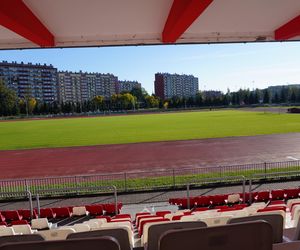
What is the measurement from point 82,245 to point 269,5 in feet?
16.5

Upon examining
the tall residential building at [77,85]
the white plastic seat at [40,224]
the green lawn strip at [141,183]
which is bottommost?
the green lawn strip at [141,183]

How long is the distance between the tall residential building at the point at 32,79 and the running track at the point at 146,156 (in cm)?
13395

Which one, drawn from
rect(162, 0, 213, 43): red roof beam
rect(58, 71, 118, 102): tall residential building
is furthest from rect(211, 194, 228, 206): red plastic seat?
rect(58, 71, 118, 102): tall residential building

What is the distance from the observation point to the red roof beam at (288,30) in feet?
→ 20.7

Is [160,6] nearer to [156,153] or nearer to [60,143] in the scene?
[156,153]

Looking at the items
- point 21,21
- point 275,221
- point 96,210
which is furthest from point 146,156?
point 275,221

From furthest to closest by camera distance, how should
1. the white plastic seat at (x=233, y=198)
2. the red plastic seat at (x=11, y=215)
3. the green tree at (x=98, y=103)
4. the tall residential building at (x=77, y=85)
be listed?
the tall residential building at (x=77, y=85)
the green tree at (x=98, y=103)
the white plastic seat at (x=233, y=198)
the red plastic seat at (x=11, y=215)

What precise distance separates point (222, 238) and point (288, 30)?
237 inches

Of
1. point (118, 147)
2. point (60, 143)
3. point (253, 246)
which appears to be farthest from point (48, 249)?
point (60, 143)


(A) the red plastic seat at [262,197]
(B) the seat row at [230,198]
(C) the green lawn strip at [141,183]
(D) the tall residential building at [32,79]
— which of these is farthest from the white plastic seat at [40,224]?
(D) the tall residential building at [32,79]

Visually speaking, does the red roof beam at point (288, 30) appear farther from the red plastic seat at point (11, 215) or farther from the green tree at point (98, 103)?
the green tree at point (98, 103)

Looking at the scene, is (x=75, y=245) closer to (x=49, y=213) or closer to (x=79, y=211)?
(x=79, y=211)

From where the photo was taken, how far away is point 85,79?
19438 cm

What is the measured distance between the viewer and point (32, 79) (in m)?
166
